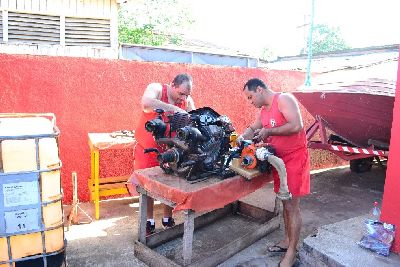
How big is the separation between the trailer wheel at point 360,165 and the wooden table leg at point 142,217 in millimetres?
5265

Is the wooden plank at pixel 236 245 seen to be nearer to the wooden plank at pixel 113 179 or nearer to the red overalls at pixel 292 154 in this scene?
the red overalls at pixel 292 154

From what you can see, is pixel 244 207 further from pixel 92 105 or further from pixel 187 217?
pixel 92 105

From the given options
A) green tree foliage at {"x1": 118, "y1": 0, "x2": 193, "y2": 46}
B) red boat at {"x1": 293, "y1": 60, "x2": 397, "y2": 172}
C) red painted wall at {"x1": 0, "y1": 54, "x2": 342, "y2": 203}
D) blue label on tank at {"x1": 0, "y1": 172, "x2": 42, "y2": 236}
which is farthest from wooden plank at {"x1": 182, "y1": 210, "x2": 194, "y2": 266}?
green tree foliage at {"x1": 118, "y1": 0, "x2": 193, "y2": 46}

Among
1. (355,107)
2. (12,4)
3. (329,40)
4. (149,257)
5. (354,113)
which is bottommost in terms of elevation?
(149,257)

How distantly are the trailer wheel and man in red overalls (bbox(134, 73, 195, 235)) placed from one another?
15.3ft

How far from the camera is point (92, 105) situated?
4.73m

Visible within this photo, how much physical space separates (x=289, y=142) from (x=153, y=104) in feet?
4.63

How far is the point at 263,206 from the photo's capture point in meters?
5.14

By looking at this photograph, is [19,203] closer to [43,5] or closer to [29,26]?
[29,26]

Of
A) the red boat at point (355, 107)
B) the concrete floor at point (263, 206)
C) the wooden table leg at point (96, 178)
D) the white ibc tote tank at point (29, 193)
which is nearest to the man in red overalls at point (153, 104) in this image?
the concrete floor at point (263, 206)

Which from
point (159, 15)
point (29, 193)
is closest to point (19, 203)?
point (29, 193)

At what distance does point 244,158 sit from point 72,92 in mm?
2742

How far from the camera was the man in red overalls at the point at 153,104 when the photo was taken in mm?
3533

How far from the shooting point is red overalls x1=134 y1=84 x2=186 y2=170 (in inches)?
145
